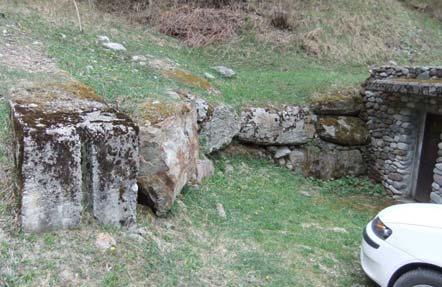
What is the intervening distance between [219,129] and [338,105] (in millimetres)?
3201

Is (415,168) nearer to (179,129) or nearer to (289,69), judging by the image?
(289,69)

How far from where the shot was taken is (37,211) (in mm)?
3504

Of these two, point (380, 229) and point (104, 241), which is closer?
point (104, 241)

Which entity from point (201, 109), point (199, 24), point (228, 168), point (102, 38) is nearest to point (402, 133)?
point (228, 168)

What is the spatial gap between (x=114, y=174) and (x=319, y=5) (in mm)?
12564

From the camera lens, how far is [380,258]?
396cm

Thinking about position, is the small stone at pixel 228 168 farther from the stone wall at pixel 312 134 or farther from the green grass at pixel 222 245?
the stone wall at pixel 312 134

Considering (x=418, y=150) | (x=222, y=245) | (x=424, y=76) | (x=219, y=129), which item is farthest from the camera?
(x=418, y=150)

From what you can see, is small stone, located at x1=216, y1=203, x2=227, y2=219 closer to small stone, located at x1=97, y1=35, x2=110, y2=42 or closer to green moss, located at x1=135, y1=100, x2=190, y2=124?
green moss, located at x1=135, y1=100, x2=190, y2=124

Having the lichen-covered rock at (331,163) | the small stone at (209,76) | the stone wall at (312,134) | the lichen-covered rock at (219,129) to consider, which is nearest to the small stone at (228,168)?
the lichen-covered rock at (219,129)

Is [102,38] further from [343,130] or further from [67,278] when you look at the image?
[67,278]

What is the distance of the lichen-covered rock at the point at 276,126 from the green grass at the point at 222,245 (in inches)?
36.3

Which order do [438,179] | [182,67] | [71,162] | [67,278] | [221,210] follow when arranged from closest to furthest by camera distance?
[67,278] < [71,162] < [221,210] < [438,179] < [182,67]

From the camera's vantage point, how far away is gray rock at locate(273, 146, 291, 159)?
Answer: 8.61m
